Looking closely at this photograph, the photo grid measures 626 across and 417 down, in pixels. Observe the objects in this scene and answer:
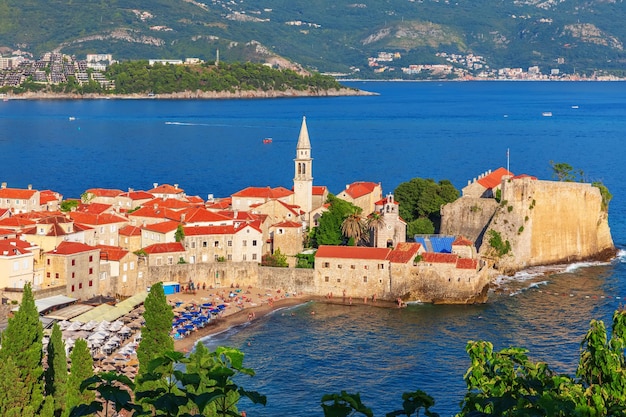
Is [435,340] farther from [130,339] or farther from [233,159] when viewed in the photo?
[233,159]

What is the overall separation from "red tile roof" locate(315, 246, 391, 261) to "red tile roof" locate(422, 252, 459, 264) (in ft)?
5.96

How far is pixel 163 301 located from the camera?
33.8 meters

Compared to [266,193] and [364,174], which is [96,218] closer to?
[266,193]

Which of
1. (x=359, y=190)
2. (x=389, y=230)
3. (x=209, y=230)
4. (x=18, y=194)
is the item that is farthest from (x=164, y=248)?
(x=359, y=190)

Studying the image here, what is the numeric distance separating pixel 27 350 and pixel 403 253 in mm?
22946

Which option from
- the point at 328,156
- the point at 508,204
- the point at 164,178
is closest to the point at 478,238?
the point at 508,204

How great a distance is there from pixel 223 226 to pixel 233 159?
65.5 metres

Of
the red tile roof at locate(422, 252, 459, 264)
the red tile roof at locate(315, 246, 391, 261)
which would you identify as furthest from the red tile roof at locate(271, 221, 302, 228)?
the red tile roof at locate(422, 252, 459, 264)

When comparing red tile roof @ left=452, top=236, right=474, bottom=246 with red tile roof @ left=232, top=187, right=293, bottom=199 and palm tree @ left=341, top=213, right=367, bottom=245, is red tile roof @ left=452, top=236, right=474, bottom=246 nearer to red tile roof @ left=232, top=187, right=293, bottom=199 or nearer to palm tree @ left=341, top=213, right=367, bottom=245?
palm tree @ left=341, top=213, right=367, bottom=245

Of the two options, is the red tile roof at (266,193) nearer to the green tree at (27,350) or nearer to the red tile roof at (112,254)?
the red tile roof at (112,254)

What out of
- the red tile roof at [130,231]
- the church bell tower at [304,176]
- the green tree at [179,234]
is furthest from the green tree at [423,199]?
the red tile roof at [130,231]

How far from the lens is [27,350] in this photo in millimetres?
27109

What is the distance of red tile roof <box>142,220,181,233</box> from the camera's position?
163ft

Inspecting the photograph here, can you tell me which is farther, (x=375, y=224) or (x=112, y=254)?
(x=375, y=224)
